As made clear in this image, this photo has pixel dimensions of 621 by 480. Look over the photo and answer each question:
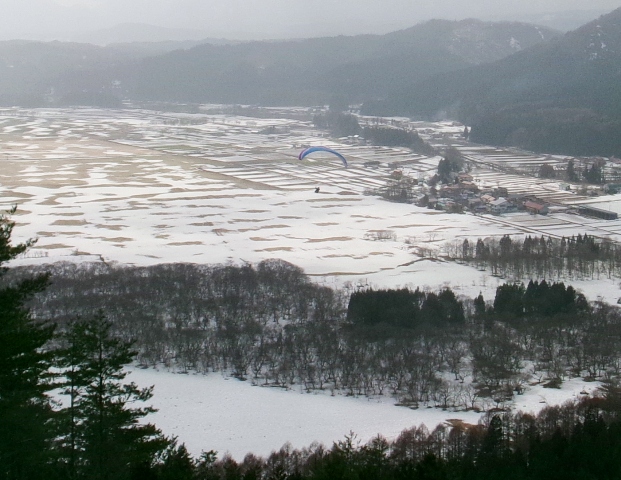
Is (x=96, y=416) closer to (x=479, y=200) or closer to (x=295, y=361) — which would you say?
Result: (x=295, y=361)

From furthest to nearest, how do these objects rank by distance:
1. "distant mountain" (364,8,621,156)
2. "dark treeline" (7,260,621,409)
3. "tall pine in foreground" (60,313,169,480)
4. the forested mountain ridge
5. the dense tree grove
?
the forested mountain ridge < "distant mountain" (364,8,621,156) < the dense tree grove < "dark treeline" (7,260,621,409) < "tall pine in foreground" (60,313,169,480)

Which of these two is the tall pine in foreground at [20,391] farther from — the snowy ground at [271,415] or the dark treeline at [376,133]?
the dark treeline at [376,133]

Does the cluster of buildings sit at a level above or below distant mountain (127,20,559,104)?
below

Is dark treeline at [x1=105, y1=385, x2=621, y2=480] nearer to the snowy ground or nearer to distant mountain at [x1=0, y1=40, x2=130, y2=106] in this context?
the snowy ground

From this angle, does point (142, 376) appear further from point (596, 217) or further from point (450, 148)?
point (450, 148)

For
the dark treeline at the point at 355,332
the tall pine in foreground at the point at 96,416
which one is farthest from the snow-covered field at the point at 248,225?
the tall pine in foreground at the point at 96,416

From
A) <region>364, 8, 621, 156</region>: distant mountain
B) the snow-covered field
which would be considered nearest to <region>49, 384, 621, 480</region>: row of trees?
the snow-covered field
